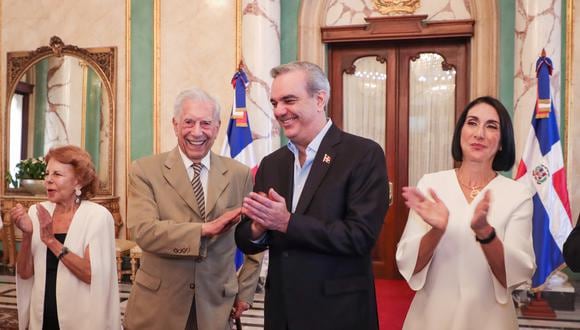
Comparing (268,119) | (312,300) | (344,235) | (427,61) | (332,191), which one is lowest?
(312,300)

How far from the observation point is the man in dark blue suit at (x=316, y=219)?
1.97m

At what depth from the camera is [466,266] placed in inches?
86.6

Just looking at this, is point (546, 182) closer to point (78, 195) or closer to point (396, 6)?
point (396, 6)

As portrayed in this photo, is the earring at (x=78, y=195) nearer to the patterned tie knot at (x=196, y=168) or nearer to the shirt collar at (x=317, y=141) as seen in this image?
the patterned tie knot at (x=196, y=168)

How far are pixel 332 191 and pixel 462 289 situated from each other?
636 mm

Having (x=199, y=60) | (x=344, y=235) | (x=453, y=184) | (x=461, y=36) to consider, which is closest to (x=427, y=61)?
(x=461, y=36)

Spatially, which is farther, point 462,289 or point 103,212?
point 103,212

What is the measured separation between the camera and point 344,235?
6.49ft

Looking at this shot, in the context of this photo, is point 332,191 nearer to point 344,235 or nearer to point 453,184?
point 344,235

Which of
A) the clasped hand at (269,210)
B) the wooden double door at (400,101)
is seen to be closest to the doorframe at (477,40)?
the wooden double door at (400,101)

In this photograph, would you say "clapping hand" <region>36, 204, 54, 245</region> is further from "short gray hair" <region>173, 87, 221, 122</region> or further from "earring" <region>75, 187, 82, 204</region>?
"short gray hair" <region>173, 87, 221, 122</region>

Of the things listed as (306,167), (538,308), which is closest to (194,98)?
(306,167)

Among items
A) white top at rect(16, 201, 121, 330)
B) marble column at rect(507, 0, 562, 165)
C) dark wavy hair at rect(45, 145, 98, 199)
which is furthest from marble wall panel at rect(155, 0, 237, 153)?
white top at rect(16, 201, 121, 330)

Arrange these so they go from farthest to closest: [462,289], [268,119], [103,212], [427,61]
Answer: [427,61], [268,119], [103,212], [462,289]
